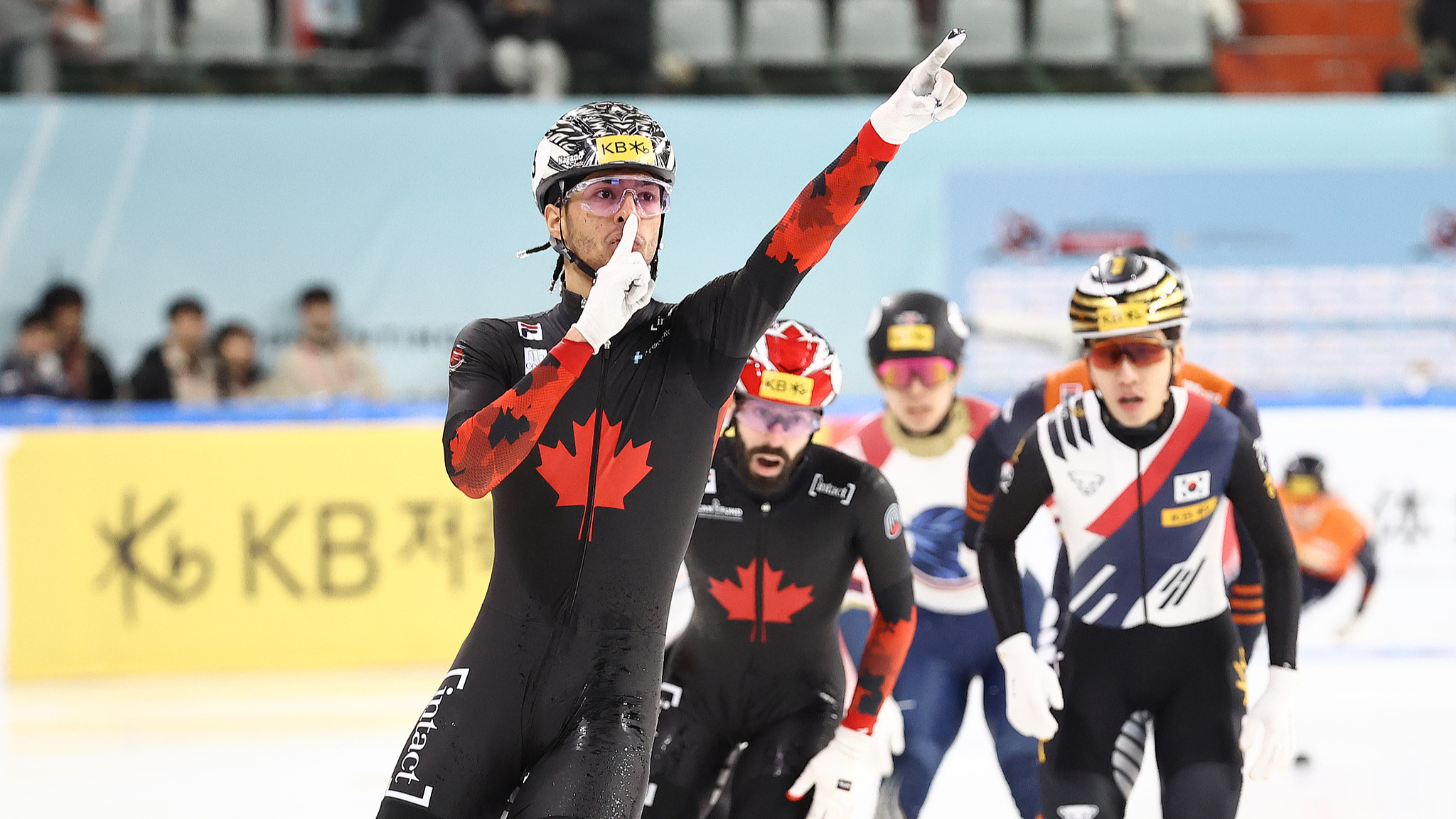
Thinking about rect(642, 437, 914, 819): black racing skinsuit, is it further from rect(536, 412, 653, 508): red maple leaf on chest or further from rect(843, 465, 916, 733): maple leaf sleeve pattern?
rect(536, 412, 653, 508): red maple leaf on chest

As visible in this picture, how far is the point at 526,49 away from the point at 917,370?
7359mm

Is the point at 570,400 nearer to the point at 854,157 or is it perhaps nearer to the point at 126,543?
the point at 854,157

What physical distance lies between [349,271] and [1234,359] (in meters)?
6.77

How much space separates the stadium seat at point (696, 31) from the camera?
41.3 feet

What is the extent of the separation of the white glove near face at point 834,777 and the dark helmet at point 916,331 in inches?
64.0

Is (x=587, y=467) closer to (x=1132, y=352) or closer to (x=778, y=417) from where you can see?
(x=778, y=417)

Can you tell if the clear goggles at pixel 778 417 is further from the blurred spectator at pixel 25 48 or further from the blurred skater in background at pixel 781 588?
the blurred spectator at pixel 25 48

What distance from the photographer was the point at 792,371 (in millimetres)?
4090

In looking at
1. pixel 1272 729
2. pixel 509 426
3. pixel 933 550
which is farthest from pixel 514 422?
pixel 933 550

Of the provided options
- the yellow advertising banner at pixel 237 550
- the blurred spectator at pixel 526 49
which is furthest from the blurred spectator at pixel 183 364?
the blurred spectator at pixel 526 49

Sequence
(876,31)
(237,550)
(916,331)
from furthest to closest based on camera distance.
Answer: (876,31)
(237,550)
(916,331)

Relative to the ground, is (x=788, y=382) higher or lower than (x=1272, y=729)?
higher

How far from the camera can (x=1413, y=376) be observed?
38.9ft

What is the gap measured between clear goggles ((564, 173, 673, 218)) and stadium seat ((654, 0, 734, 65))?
975 cm
